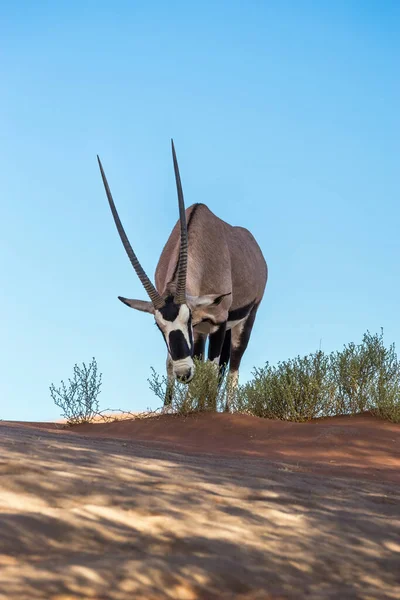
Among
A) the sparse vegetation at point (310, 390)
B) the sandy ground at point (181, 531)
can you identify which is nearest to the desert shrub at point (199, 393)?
the sparse vegetation at point (310, 390)

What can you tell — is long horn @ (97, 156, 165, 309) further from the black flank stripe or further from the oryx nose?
the black flank stripe

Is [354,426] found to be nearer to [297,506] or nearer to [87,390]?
[87,390]

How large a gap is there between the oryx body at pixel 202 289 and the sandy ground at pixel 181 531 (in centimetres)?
527

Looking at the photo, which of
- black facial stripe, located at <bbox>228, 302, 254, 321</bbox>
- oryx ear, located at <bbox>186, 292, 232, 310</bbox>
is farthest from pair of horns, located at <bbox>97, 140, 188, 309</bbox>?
black facial stripe, located at <bbox>228, 302, 254, 321</bbox>

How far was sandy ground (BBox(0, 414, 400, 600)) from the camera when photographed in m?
1.91

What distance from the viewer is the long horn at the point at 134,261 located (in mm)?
9234

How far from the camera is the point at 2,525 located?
→ 7.14 feet

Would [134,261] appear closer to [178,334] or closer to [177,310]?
[177,310]

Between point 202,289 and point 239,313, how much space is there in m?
1.55

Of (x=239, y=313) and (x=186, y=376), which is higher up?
(x=239, y=313)

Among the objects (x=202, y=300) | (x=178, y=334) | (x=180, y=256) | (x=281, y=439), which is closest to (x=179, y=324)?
(x=178, y=334)

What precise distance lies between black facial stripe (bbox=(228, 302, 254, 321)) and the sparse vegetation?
178 centimetres

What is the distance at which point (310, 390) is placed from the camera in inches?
374

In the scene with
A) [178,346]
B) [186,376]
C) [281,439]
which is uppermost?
[178,346]
